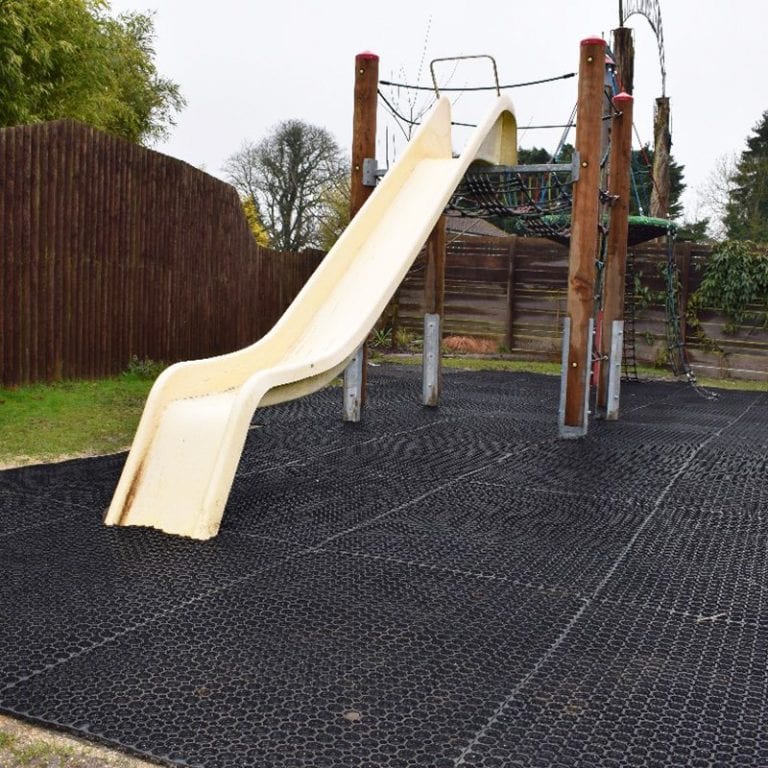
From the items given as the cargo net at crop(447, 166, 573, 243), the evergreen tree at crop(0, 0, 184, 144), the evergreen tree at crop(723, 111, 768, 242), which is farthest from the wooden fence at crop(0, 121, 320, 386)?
the evergreen tree at crop(723, 111, 768, 242)

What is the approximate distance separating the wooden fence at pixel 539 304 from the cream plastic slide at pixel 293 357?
604cm

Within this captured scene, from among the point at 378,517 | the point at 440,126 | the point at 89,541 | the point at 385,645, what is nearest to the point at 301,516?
the point at 378,517

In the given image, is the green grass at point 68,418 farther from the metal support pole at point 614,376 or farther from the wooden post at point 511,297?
the wooden post at point 511,297

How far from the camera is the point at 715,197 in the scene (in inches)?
1236

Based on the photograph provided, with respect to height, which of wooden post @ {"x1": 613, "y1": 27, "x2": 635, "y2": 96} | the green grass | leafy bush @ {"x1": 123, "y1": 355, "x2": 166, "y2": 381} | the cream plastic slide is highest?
wooden post @ {"x1": 613, "y1": 27, "x2": 635, "y2": 96}

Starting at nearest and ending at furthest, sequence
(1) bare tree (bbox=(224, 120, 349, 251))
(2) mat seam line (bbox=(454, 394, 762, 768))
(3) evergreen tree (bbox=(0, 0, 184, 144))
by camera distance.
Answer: (2) mat seam line (bbox=(454, 394, 762, 768)), (3) evergreen tree (bbox=(0, 0, 184, 144)), (1) bare tree (bbox=(224, 120, 349, 251))

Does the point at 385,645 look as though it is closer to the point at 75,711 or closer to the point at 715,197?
the point at 75,711

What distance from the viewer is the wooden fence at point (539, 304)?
12.1 m

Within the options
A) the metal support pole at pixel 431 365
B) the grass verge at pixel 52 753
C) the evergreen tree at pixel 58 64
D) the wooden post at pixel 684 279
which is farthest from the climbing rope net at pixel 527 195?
the evergreen tree at pixel 58 64

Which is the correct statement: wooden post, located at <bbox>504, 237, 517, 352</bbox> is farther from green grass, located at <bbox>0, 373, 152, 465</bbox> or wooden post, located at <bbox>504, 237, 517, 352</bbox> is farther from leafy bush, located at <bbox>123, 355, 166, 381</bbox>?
green grass, located at <bbox>0, 373, 152, 465</bbox>

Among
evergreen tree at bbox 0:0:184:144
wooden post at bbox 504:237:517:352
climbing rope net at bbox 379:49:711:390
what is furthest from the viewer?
wooden post at bbox 504:237:517:352

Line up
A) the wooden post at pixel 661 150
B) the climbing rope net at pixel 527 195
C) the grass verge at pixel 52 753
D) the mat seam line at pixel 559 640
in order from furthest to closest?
the wooden post at pixel 661 150, the climbing rope net at pixel 527 195, the mat seam line at pixel 559 640, the grass verge at pixel 52 753

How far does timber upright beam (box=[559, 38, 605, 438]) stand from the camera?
6.23 meters

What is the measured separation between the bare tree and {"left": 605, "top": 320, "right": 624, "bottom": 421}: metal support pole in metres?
23.2
